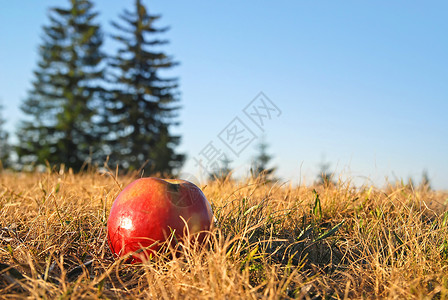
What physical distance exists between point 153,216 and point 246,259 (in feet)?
1.89

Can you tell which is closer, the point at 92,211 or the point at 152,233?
the point at 152,233

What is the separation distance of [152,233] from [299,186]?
73.6 inches

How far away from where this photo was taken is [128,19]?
27.0 metres

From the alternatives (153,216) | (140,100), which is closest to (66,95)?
(140,100)

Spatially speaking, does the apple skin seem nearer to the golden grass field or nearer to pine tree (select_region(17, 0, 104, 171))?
the golden grass field

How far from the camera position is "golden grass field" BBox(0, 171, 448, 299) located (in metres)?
1.74

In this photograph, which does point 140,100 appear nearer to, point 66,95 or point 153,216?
point 66,95

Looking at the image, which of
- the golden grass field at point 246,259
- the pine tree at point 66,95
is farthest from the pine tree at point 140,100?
the golden grass field at point 246,259

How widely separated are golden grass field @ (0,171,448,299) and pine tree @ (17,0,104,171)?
2179 cm

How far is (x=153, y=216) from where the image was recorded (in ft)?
6.64

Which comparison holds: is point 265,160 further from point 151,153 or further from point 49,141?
point 49,141

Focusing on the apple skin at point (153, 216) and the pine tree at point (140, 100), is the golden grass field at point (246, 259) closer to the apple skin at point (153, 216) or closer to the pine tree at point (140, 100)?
the apple skin at point (153, 216)

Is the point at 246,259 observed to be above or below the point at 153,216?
below

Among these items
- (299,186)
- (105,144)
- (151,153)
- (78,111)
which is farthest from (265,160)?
(299,186)
